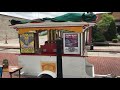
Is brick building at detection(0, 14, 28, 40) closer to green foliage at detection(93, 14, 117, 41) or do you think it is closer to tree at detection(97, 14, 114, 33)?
green foliage at detection(93, 14, 117, 41)

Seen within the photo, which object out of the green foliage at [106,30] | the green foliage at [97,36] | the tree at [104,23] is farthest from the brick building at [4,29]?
the tree at [104,23]

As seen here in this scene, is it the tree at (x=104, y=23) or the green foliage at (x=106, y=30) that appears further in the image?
the tree at (x=104, y=23)

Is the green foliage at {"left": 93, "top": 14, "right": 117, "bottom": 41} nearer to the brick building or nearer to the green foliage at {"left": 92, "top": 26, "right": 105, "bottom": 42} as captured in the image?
the green foliage at {"left": 92, "top": 26, "right": 105, "bottom": 42}

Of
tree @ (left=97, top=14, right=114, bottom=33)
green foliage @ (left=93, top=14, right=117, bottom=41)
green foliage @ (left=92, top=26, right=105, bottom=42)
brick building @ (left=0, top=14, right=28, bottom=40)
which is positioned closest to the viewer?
green foliage @ (left=92, top=26, right=105, bottom=42)

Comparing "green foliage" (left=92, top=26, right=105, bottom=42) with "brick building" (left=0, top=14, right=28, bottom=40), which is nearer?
"green foliage" (left=92, top=26, right=105, bottom=42)

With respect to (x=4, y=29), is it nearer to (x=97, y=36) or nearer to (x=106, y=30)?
(x=97, y=36)

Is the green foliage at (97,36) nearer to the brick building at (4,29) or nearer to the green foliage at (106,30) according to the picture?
the green foliage at (106,30)

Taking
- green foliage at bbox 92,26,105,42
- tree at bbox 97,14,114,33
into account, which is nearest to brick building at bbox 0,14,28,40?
green foliage at bbox 92,26,105,42

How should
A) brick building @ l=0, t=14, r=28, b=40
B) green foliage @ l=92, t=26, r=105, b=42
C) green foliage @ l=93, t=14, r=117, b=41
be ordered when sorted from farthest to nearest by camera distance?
brick building @ l=0, t=14, r=28, b=40
green foliage @ l=93, t=14, r=117, b=41
green foliage @ l=92, t=26, r=105, b=42

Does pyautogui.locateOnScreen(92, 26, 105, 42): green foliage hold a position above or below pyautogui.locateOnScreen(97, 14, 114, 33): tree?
below

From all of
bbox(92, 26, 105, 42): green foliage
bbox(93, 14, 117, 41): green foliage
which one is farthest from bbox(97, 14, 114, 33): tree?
bbox(92, 26, 105, 42): green foliage

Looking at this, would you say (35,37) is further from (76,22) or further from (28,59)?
(76,22)
